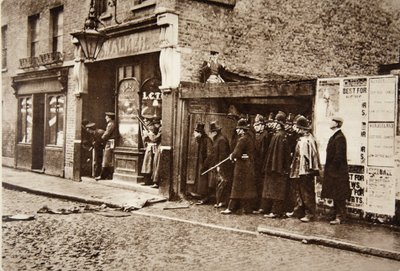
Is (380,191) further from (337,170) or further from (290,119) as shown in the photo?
(290,119)

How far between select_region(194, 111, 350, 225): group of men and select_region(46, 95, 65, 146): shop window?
556 centimetres

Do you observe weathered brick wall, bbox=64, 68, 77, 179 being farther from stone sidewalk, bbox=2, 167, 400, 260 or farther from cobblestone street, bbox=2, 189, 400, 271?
cobblestone street, bbox=2, 189, 400, 271

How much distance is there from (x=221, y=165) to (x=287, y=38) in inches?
172

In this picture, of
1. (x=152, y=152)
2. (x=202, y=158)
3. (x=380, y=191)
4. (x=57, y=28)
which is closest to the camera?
(x=380, y=191)

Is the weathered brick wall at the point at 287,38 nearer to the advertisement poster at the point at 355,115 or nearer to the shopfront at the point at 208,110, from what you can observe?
the shopfront at the point at 208,110

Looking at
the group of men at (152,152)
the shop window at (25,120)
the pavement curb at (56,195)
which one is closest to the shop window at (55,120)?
the shop window at (25,120)

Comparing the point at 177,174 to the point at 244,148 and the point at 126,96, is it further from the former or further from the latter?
the point at 126,96

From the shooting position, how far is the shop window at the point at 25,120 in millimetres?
14008

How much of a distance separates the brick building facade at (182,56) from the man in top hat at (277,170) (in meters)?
0.69

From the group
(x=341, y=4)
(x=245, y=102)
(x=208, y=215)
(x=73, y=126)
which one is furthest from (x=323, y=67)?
(x=73, y=126)

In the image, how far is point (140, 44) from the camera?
35.6 ft

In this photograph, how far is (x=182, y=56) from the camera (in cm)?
998

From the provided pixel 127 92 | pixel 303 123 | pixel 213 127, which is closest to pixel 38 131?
pixel 127 92

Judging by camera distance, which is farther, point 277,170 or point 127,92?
point 127,92
